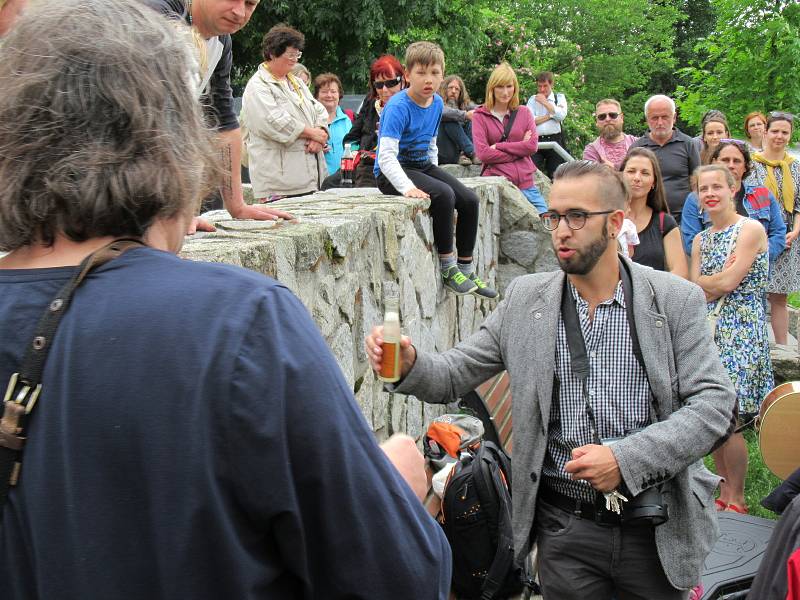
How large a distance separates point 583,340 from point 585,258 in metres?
0.26

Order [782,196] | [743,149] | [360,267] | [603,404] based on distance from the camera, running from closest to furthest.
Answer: [603,404], [360,267], [743,149], [782,196]

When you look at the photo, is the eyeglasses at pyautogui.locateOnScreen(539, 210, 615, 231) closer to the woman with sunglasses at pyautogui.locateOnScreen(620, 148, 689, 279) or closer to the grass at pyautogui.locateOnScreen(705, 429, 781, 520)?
the woman with sunglasses at pyautogui.locateOnScreen(620, 148, 689, 279)

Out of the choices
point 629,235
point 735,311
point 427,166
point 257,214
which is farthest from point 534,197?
point 257,214

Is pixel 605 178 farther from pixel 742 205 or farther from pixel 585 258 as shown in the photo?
pixel 742 205

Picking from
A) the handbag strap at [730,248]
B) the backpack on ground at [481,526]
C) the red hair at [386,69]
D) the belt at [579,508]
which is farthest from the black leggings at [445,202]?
the belt at [579,508]

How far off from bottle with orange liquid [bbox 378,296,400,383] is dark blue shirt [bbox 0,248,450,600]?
1.51 meters

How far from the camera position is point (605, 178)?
2.94 meters

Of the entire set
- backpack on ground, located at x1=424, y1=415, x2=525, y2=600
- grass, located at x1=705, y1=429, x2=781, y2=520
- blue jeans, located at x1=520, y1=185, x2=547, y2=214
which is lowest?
grass, located at x1=705, y1=429, x2=781, y2=520

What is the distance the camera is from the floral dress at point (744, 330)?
16.4ft

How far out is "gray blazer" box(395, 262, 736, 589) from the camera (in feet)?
8.23

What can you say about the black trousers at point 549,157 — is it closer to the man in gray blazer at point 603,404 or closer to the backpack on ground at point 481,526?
the backpack on ground at point 481,526

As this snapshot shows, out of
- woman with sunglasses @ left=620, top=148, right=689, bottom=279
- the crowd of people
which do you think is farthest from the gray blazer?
woman with sunglasses @ left=620, top=148, right=689, bottom=279

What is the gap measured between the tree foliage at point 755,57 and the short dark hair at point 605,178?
8.26m

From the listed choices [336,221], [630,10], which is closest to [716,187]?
[336,221]
